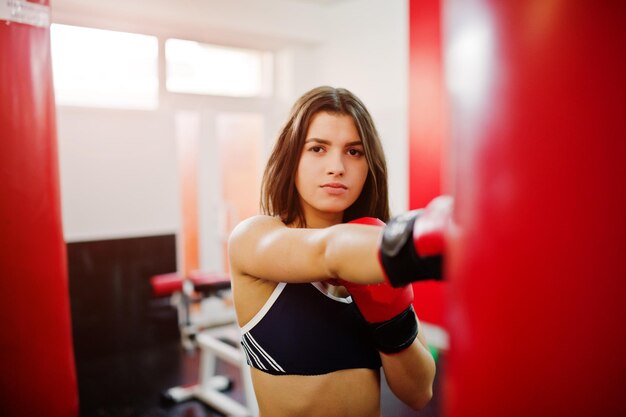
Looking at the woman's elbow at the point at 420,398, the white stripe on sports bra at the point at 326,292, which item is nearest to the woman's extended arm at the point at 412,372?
the woman's elbow at the point at 420,398

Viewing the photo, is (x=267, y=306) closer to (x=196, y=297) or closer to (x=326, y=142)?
(x=326, y=142)

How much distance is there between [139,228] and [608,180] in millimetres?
4240

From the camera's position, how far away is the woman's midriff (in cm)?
109

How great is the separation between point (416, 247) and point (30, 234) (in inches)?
54.6

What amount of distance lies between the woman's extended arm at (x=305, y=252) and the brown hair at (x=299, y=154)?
0.39 ft

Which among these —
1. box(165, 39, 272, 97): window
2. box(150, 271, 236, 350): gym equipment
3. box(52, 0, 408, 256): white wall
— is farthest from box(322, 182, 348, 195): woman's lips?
box(165, 39, 272, 97): window

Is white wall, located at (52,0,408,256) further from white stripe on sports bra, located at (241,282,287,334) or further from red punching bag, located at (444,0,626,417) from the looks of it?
red punching bag, located at (444,0,626,417)

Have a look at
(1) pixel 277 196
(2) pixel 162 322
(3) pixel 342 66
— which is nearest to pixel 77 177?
(2) pixel 162 322

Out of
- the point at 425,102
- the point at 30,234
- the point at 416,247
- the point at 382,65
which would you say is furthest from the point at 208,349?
the point at 416,247

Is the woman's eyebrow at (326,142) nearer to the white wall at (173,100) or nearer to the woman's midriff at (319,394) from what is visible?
the woman's midriff at (319,394)

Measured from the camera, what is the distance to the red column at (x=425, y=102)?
2400 mm

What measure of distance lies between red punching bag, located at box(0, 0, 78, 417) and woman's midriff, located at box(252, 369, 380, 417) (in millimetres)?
902

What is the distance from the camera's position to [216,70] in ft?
16.1

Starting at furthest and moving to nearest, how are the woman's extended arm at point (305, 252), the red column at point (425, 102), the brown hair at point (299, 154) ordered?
the red column at point (425, 102), the brown hair at point (299, 154), the woman's extended arm at point (305, 252)
